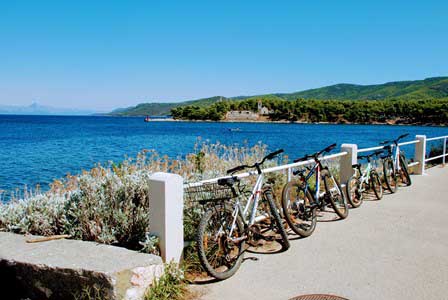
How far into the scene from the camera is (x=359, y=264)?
4.57 metres

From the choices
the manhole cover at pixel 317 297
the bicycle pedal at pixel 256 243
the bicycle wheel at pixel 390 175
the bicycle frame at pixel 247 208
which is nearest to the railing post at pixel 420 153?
the bicycle wheel at pixel 390 175

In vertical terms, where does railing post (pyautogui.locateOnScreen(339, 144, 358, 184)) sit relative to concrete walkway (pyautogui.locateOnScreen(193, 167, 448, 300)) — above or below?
above

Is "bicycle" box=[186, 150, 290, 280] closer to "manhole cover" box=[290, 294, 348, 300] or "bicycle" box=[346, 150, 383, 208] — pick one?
"manhole cover" box=[290, 294, 348, 300]

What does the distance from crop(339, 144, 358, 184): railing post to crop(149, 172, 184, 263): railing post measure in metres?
4.70

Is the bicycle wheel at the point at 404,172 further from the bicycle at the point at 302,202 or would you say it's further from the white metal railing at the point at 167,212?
the white metal railing at the point at 167,212

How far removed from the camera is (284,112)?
411 feet

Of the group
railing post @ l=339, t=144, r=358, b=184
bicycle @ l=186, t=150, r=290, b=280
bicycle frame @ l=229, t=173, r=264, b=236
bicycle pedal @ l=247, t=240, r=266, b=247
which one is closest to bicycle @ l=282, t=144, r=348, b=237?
bicycle pedal @ l=247, t=240, r=266, b=247

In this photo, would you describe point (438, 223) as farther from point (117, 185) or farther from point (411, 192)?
point (117, 185)

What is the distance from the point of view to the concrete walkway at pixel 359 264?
3873mm

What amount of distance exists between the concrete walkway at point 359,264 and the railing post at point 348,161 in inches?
45.4

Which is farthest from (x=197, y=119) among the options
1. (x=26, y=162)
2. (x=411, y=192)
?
(x=411, y=192)

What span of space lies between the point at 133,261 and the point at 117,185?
1402mm

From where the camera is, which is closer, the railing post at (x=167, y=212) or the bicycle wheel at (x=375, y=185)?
the railing post at (x=167, y=212)

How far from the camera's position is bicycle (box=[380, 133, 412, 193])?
28.8ft
